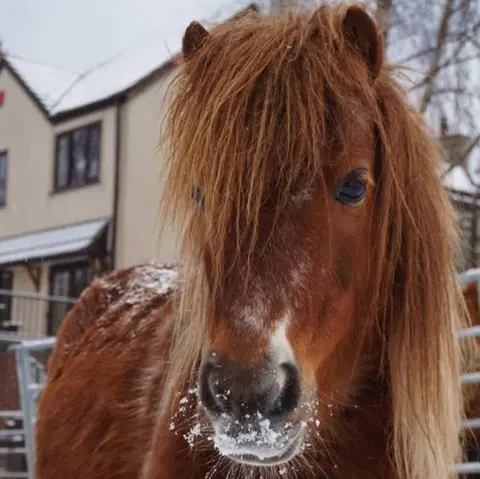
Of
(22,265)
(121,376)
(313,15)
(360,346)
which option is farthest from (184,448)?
(22,265)

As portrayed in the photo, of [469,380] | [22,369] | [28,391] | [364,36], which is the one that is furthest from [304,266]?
[22,369]

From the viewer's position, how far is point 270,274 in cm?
173

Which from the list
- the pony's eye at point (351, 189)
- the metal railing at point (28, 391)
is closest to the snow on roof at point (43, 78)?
the metal railing at point (28, 391)

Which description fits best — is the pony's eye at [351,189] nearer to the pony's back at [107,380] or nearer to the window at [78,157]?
the pony's back at [107,380]

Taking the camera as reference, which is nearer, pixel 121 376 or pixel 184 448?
pixel 184 448

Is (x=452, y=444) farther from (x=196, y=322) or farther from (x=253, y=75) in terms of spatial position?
(x=253, y=75)

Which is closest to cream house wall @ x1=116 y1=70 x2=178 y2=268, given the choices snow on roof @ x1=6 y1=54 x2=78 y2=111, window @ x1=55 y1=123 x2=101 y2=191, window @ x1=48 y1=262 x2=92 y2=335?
window @ x1=55 y1=123 x2=101 y2=191

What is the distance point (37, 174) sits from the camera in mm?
17469

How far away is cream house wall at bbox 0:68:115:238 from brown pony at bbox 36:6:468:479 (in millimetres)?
13850

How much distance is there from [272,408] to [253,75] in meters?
0.85

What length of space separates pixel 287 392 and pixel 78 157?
15.7 meters

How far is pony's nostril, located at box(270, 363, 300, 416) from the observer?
1.57m

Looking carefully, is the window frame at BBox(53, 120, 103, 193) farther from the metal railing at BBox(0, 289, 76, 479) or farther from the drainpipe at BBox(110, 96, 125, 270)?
the metal railing at BBox(0, 289, 76, 479)

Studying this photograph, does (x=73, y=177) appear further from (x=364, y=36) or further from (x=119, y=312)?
(x=364, y=36)
